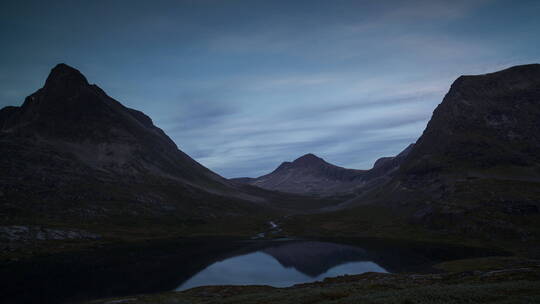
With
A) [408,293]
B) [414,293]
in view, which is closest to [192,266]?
[408,293]

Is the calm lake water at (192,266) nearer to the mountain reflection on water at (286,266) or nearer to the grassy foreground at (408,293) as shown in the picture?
the mountain reflection on water at (286,266)

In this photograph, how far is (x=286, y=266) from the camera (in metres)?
96.9

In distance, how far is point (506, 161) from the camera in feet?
648

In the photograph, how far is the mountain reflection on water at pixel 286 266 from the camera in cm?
7925

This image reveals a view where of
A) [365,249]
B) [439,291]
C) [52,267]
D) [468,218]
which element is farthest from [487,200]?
[52,267]

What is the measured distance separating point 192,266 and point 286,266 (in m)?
27.7

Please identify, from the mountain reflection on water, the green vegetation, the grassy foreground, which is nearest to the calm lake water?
the mountain reflection on water

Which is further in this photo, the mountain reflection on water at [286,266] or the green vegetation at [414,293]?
the mountain reflection on water at [286,266]

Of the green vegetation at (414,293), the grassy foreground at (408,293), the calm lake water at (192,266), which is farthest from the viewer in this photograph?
the calm lake water at (192,266)

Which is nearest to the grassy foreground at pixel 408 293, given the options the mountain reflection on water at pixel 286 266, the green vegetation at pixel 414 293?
the green vegetation at pixel 414 293

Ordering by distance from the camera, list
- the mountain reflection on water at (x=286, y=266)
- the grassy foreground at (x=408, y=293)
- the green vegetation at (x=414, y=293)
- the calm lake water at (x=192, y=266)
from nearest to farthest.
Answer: the green vegetation at (x=414, y=293)
the grassy foreground at (x=408, y=293)
the calm lake water at (x=192, y=266)
the mountain reflection on water at (x=286, y=266)

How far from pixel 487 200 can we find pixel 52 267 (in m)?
168

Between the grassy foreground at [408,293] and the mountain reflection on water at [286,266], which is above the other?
the grassy foreground at [408,293]

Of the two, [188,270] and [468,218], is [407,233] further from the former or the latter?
[188,270]
